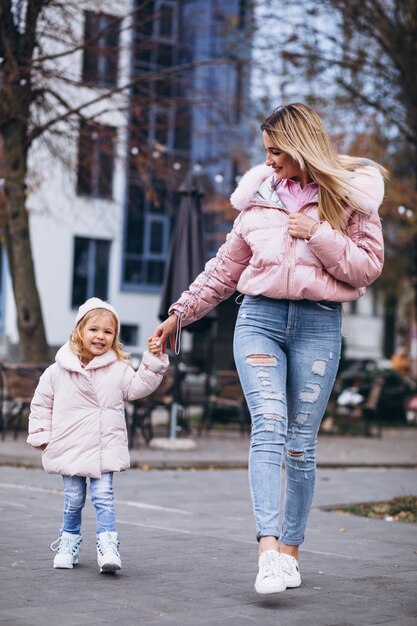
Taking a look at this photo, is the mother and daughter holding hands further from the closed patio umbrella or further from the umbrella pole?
the umbrella pole

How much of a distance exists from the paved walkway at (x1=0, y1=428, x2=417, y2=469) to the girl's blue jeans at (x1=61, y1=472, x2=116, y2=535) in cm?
623

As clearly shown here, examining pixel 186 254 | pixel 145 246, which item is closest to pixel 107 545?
pixel 186 254

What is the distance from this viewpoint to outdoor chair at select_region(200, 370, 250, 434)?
17.8m

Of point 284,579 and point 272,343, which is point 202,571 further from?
point 272,343

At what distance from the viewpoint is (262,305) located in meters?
5.25

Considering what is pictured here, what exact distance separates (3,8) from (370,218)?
1119cm

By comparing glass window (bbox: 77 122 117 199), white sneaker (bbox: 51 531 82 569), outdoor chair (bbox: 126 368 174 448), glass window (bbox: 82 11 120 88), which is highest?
glass window (bbox: 82 11 120 88)

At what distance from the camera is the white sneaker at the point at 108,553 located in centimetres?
546

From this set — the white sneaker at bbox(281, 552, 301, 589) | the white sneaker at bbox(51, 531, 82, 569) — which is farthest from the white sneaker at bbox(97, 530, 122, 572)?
the white sneaker at bbox(281, 552, 301, 589)

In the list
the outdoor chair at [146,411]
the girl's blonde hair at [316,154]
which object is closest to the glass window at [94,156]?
the outdoor chair at [146,411]

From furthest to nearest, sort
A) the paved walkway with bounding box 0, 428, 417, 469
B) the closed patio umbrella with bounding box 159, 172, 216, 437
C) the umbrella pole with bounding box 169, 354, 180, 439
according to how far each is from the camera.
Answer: the umbrella pole with bounding box 169, 354, 180, 439, the closed patio umbrella with bounding box 159, 172, 216, 437, the paved walkway with bounding box 0, 428, 417, 469

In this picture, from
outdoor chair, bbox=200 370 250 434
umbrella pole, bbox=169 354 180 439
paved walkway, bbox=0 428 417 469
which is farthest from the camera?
outdoor chair, bbox=200 370 250 434

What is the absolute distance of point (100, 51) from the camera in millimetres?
17109

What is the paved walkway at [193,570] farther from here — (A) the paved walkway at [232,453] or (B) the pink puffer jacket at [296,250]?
(A) the paved walkway at [232,453]
